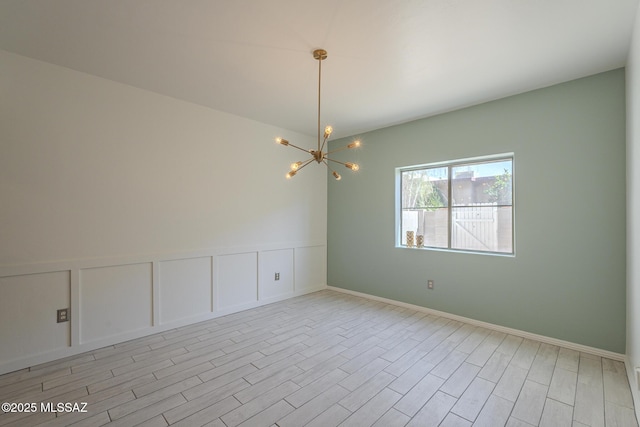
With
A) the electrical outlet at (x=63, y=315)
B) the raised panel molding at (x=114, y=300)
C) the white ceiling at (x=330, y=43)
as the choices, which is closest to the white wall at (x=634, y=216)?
the white ceiling at (x=330, y=43)

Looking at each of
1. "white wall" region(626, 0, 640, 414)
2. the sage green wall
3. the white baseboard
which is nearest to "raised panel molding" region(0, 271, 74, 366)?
the white baseboard

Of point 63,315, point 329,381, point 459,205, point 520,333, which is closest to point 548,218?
point 459,205

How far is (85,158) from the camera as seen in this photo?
287 centimetres

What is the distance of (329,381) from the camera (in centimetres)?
232

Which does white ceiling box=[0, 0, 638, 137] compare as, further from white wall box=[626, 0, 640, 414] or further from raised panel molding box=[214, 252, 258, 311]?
raised panel molding box=[214, 252, 258, 311]

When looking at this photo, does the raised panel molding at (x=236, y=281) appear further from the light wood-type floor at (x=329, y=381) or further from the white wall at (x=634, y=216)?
the white wall at (x=634, y=216)

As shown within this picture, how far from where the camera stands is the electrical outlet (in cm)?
269

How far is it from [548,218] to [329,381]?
2.85 metres

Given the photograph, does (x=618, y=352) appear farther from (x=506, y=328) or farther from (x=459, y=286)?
(x=459, y=286)

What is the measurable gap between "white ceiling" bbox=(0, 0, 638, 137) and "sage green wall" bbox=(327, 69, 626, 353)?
32 centimetres

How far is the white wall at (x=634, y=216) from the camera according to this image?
6.53ft

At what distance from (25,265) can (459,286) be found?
15.4 feet

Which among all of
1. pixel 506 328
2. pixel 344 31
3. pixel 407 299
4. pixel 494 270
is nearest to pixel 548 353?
pixel 506 328

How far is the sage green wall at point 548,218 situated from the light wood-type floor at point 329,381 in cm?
40
